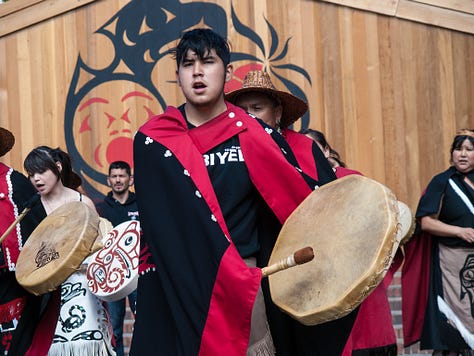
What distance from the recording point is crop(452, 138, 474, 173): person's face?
834 centimetres

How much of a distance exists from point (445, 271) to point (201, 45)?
438 centimetres

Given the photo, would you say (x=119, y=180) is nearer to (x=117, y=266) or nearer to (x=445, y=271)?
(x=117, y=266)

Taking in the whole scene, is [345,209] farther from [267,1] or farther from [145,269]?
[267,1]

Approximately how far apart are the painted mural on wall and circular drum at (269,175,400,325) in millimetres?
7251

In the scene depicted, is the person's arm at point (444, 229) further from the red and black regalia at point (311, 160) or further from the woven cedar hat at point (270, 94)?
the red and black regalia at point (311, 160)

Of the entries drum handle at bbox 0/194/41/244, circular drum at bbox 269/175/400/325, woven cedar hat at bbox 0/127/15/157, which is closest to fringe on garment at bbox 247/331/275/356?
circular drum at bbox 269/175/400/325

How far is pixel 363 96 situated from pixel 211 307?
24.2 feet

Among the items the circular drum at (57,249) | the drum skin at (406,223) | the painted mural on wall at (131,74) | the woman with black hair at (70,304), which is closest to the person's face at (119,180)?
the painted mural on wall at (131,74)

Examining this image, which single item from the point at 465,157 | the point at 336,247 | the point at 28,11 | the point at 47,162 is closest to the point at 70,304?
the point at 47,162

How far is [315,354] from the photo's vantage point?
4.72 metres

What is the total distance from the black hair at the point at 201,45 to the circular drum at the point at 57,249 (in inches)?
51.3

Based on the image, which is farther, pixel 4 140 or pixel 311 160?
pixel 4 140

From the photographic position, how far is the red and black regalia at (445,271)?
8336 millimetres

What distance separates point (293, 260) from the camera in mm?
4121
